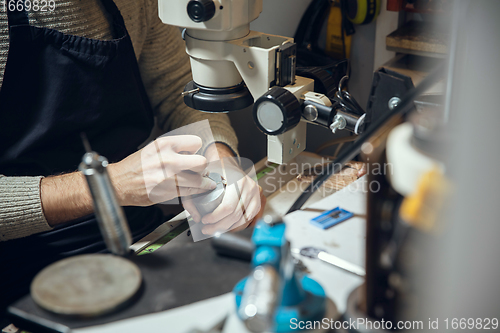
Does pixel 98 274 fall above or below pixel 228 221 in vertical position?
above

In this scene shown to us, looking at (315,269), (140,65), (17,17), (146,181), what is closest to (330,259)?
(315,269)

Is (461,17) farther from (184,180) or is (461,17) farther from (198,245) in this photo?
(184,180)

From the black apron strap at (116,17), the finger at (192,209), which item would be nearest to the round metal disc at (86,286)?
the finger at (192,209)

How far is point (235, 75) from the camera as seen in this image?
78 centimetres

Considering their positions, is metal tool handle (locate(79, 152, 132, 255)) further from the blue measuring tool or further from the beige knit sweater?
the beige knit sweater

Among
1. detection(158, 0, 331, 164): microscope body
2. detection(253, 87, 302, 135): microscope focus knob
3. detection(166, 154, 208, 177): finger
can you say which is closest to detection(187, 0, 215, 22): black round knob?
detection(158, 0, 331, 164): microscope body

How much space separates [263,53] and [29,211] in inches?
24.6

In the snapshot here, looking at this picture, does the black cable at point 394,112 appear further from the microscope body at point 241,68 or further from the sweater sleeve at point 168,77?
the sweater sleeve at point 168,77

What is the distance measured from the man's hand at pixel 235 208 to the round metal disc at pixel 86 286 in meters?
0.43

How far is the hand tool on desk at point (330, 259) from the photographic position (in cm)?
52

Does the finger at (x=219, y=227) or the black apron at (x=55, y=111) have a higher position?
the black apron at (x=55, y=111)

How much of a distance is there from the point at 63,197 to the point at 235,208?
40 cm

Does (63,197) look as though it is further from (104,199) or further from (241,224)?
(104,199)

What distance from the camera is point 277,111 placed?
70 centimetres
